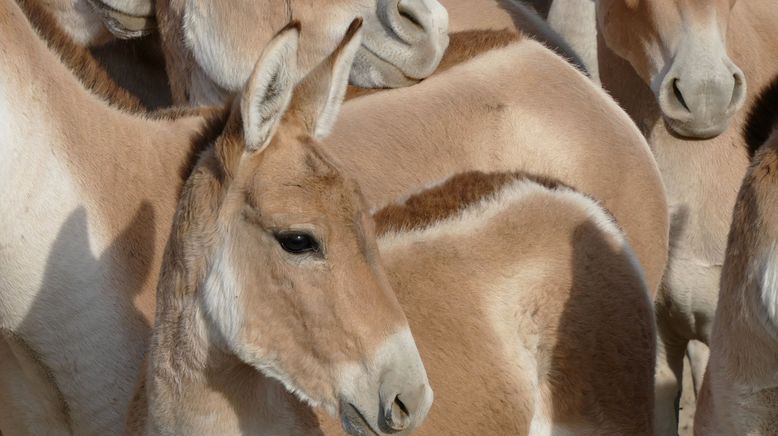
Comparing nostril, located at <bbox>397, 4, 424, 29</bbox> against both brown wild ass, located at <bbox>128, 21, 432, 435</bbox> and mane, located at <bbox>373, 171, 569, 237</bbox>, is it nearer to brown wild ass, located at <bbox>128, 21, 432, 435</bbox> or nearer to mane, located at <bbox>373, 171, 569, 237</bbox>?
mane, located at <bbox>373, 171, 569, 237</bbox>

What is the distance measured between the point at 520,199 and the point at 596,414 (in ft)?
2.23

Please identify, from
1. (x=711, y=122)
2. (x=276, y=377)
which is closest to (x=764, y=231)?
(x=276, y=377)

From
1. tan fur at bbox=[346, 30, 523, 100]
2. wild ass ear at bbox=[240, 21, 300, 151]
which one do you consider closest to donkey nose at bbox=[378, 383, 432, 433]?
wild ass ear at bbox=[240, 21, 300, 151]

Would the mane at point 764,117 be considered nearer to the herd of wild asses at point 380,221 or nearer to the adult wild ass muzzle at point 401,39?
the herd of wild asses at point 380,221

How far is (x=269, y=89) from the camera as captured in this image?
122 inches

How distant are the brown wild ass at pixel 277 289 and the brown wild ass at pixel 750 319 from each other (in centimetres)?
79

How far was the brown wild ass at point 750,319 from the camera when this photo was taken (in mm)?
3119

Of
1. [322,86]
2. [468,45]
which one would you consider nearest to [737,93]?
[468,45]

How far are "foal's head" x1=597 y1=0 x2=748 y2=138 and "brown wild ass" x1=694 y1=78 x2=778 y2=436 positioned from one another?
1.29 m


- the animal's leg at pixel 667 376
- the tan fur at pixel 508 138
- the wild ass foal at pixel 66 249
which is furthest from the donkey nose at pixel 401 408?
the animal's leg at pixel 667 376

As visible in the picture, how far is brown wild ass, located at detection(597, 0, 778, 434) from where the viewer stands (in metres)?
4.77

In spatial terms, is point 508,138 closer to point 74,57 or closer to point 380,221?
point 380,221

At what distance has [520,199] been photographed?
4.09m

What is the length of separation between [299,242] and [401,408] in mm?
441
